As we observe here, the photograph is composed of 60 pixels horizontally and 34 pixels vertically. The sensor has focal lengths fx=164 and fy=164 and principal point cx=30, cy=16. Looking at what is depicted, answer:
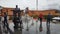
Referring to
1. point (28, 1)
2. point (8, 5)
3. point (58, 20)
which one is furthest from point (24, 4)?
point (58, 20)

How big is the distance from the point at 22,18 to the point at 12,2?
0.87 feet

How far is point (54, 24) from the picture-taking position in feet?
7.35

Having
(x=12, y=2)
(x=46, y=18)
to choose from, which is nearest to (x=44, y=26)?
(x=46, y=18)

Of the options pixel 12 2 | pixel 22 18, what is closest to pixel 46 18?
pixel 22 18

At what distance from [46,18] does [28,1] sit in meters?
0.35

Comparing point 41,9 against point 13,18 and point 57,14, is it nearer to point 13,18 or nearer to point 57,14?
point 57,14

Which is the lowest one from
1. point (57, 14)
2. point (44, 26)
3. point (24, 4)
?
point (44, 26)

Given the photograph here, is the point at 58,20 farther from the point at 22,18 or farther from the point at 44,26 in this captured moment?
the point at 22,18

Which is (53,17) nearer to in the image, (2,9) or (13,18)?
(13,18)

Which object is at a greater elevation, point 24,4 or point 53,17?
point 24,4

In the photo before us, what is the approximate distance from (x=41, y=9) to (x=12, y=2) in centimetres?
42

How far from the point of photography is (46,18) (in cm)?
226

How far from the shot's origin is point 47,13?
2258mm

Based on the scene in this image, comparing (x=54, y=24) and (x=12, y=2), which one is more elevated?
(x=12, y=2)
